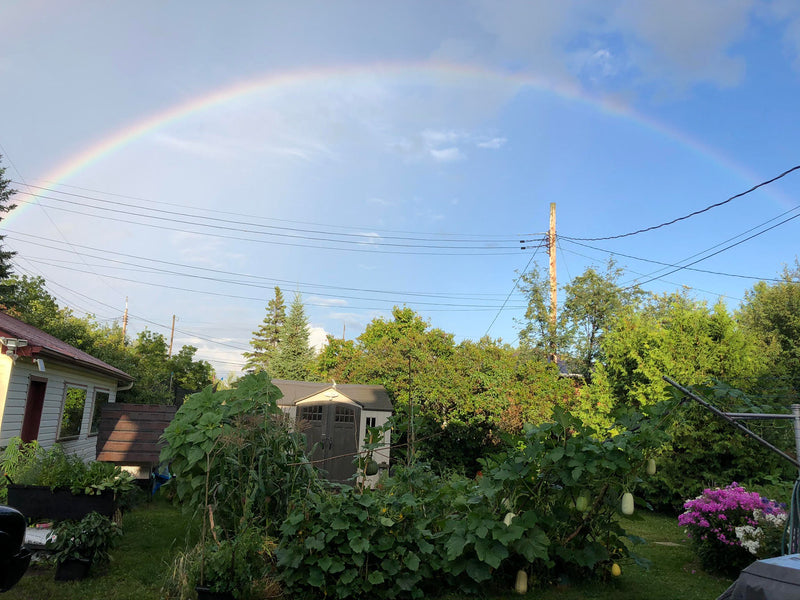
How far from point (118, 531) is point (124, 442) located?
4843 millimetres

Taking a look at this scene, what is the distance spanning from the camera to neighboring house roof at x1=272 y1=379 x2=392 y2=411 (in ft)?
40.9

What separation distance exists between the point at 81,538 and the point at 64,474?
63cm

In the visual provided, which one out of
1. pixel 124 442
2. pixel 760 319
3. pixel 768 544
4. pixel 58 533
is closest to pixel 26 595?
pixel 58 533

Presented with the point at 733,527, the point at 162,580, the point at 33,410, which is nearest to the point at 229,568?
the point at 162,580

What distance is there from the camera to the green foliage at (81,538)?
15.6 ft

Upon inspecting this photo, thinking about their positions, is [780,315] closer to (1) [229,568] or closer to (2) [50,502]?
(1) [229,568]

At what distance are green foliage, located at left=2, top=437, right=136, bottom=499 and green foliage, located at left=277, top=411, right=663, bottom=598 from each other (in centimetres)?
193

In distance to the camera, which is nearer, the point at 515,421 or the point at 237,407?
Result: the point at 237,407

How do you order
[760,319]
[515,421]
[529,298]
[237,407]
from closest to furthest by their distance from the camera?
[237,407]
[515,421]
[529,298]
[760,319]

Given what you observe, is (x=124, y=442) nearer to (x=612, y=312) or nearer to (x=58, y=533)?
(x=58, y=533)

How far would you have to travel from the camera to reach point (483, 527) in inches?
165

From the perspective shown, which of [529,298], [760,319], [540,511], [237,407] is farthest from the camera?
[760,319]

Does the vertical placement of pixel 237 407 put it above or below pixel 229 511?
above

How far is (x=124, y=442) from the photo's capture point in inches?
368
